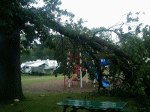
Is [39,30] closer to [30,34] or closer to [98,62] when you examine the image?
[30,34]

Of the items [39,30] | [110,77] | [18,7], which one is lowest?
[110,77]

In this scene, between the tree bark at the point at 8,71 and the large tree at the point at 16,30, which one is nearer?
the large tree at the point at 16,30

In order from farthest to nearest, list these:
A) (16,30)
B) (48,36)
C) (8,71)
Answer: (8,71) < (48,36) < (16,30)

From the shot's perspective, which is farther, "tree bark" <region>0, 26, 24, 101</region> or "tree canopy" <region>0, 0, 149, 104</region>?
"tree bark" <region>0, 26, 24, 101</region>

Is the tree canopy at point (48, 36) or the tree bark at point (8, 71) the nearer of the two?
the tree canopy at point (48, 36)

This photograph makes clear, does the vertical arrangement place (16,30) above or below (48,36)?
above

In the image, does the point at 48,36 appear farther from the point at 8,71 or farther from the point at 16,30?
the point at 8,71

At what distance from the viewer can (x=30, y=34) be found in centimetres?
670

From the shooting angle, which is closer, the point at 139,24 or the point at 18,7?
the point at 18,7

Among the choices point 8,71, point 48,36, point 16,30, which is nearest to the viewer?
point 16,30

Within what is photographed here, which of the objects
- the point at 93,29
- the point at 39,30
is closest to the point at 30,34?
the point at 39,30

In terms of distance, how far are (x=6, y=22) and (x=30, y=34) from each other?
38.8 inches

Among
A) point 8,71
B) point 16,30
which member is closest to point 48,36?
point 16,30

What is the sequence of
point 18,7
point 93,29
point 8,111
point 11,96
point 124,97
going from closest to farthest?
point 8,111 < point 18,7 < point 11,96 < point 124,97 < point 93,29
